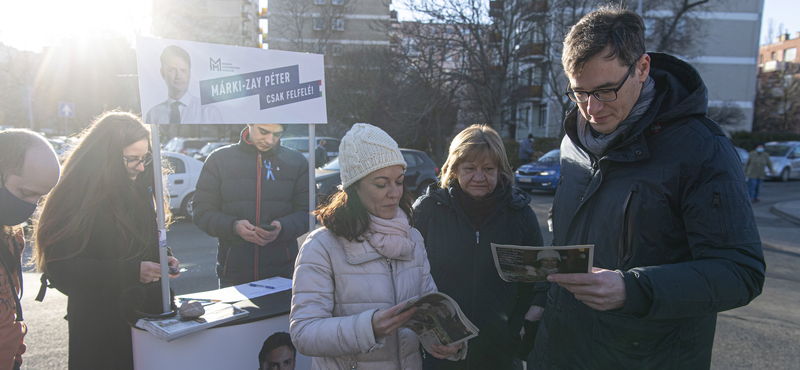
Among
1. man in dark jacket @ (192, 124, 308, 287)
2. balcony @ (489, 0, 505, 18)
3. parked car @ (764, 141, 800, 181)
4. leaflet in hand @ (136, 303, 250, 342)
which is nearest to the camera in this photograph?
leaflet in hand @ (136, 303, 250, 342)

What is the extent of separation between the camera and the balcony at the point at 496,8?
17656 mm

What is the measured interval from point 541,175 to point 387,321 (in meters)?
13.5

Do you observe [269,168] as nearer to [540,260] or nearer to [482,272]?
[482,272]

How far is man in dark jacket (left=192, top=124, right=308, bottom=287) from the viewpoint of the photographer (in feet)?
9.73

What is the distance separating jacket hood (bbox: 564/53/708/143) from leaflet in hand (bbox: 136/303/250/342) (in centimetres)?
200

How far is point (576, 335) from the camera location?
1.76 meters

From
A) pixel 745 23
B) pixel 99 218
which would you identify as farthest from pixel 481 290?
pixel 745 23

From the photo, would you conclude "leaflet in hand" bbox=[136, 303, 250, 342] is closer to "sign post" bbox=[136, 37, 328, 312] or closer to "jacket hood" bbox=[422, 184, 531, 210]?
"sign post" bbox=[136, 37, 328, 312]

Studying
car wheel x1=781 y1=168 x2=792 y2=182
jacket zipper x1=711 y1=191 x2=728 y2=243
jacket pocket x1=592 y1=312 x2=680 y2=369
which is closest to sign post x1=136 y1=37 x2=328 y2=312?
jacket pocket x1=592 y1=312 x2=680 y2=369

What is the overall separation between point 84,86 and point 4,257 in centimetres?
3832

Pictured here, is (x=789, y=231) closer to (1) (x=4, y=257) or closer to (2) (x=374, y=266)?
(2) (x=374, y=266)

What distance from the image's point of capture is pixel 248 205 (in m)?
3.02

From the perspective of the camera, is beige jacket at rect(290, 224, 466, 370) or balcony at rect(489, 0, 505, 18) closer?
beige jacket at rect(290, 224, 466, 370)

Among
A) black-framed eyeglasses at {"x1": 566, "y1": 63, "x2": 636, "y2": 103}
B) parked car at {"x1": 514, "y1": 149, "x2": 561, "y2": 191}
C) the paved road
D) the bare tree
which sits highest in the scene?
the bare tree
